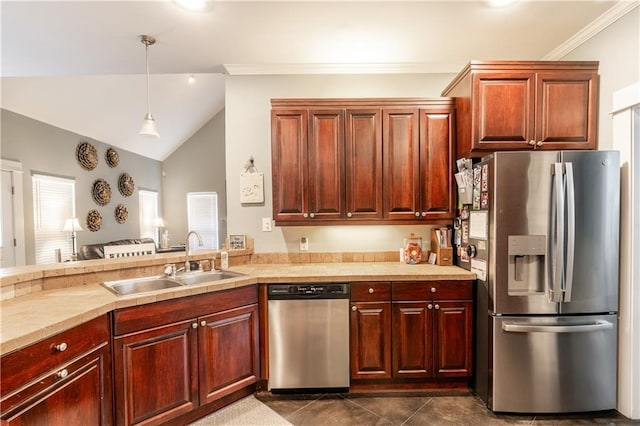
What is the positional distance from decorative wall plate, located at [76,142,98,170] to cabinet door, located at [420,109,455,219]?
5550 millimetres

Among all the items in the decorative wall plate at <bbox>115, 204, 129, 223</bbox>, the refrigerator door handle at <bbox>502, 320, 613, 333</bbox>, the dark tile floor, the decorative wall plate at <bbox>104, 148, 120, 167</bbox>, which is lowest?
the dark tile floor

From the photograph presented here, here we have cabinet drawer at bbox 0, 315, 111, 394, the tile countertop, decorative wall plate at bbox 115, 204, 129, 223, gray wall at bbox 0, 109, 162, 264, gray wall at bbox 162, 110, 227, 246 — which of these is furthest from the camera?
gray wall at bbox 162, 110, 227, 246

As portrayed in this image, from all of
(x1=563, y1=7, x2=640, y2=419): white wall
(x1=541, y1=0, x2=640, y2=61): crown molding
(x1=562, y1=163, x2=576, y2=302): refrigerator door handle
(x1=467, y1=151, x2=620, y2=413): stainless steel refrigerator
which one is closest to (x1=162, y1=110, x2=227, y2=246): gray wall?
(x1=467, y1=151, x2=620, y2=413): stainless steel refrigerator

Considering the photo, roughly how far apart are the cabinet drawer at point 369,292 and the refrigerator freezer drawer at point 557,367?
774 millimetres

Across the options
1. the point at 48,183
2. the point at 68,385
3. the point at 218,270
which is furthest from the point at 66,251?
the point at 68,385

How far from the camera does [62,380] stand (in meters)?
1.31

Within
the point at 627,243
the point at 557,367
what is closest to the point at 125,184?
the point at 557,367

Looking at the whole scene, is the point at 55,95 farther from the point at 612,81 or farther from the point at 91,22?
the point at 612,81

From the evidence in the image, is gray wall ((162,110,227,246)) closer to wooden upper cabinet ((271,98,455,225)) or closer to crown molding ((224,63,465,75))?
crown molding ((224,63,465,75))

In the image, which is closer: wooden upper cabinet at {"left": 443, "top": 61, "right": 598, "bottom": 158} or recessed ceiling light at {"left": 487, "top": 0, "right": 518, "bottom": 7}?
recessed ceiling light at {"left": 487, "top": 0, "right": 518, "bottom": 7}

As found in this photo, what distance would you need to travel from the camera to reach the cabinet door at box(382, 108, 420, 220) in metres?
2.49

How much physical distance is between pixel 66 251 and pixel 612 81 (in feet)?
22.4

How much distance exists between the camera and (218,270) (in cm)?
247

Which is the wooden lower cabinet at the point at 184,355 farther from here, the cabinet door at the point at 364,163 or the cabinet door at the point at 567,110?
the cabinet door at the point at 567,110
